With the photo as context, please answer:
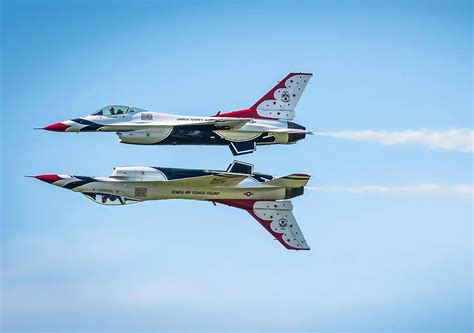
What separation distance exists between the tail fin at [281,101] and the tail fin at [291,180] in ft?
8.56

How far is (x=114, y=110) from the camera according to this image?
48.3 m

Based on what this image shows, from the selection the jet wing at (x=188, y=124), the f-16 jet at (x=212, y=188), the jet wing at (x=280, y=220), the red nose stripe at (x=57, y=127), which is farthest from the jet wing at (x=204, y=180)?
the red nose stripe at (x=57, y=127)

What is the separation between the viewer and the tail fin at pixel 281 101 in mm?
49438

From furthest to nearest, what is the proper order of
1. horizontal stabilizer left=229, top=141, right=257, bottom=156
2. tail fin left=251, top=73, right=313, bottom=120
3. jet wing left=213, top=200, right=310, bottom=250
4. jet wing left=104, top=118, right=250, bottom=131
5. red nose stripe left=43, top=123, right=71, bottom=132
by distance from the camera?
1. tail fin left=251, top=73, right=313, bottom=120
2. jet wing left=213, top=200, right=310, bottom=250
3. horizontal stabilizer left=229, top=141, right=257, bottom=156
4. jet wing left=104, top=118, right=250, bottom=131
5. red nose stripe left=43, top=123, right=71, bottom=132

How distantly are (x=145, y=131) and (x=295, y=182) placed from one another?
6123mm

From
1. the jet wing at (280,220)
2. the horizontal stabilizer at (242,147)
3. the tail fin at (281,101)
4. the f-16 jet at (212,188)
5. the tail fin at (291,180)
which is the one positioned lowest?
the jet wing at (280,220)

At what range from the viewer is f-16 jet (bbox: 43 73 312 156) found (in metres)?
47.9

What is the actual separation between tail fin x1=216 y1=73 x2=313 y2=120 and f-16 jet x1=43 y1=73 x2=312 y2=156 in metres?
0.05

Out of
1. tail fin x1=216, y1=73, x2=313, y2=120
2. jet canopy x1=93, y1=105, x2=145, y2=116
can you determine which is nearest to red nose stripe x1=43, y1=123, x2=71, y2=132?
jet canopy x1=93, y1=105, x2=145, y2=116

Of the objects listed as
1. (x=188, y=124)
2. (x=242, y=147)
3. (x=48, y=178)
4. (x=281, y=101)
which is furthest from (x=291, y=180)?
(x=48, y=178)

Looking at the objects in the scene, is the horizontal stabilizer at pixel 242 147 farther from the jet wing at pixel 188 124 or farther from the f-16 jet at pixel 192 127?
the jet wing at pixel 188 124

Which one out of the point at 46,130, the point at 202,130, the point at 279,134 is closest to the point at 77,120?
Result: the point at 46,130

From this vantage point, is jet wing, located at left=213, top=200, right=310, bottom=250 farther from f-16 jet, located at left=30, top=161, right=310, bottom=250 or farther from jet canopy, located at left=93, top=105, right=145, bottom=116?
jet canopy, located at left=93, top=105, right=145, bottom=116

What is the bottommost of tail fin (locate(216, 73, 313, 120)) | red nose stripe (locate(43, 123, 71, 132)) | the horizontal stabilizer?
the horizontal stabilizer
